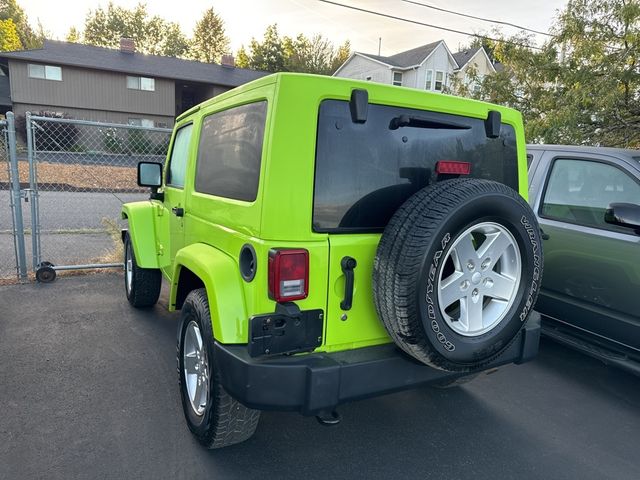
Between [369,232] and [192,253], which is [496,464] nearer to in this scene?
[369,232]

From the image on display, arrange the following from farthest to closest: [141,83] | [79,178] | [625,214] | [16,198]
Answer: [141,83]
[79,178]
[16,198]
[625,214]

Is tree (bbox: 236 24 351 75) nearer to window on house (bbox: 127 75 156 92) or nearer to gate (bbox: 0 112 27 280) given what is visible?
window on house (bbox: 127 75 156 92)

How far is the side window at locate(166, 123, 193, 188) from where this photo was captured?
3.62m

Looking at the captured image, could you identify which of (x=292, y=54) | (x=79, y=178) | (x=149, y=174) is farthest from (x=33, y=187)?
(x=292, y=54)

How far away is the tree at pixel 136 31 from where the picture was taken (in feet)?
191

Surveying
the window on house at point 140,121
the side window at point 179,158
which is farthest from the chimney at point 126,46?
the side window at point 179,158

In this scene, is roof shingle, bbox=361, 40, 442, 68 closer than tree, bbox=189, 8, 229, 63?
Yes

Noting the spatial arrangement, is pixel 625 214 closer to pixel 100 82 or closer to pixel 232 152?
pixel 232 152

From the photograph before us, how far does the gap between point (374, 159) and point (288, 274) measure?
2.42 feet

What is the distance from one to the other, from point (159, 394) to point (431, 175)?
94.7 inches

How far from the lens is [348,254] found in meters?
2.26

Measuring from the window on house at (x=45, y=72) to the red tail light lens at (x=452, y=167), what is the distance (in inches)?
1254

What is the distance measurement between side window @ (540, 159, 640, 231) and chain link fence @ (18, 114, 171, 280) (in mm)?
4777

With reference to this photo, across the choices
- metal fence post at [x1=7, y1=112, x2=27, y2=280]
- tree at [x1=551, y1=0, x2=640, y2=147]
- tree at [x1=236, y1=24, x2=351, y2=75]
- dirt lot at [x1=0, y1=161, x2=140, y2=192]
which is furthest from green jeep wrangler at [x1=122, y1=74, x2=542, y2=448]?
tree at [x1=236, y1=24, x2=351, y2=75]
